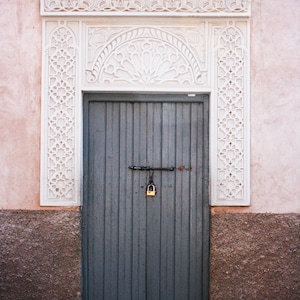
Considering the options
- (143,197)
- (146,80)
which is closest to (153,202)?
(143,197)

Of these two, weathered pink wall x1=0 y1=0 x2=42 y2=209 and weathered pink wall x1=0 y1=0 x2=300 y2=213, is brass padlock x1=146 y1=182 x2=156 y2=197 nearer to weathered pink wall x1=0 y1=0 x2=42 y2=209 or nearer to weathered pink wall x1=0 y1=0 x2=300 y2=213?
weathered pink wall x1=0 y1=0 x2=300 y2=213

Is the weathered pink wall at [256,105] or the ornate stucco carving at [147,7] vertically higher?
the ornate stucco carving at [147,7]

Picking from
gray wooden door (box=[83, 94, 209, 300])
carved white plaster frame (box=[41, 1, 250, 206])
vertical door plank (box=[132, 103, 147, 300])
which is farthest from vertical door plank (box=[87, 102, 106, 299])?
vertical door plank (box=[132, 103, 147, 300])

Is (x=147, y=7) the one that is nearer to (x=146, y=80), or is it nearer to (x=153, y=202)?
(x=146, y=80)

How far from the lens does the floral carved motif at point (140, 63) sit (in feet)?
15.5

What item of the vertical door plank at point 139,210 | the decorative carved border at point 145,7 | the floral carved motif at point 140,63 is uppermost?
the decorative carved border at point 145,7

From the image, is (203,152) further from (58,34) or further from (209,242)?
(58,34)

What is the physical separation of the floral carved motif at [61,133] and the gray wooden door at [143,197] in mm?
178

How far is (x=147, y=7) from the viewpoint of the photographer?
4691 mm

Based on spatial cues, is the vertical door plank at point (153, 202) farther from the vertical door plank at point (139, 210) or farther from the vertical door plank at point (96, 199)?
the vertical door plank at point (96, 199)

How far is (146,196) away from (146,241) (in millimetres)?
452

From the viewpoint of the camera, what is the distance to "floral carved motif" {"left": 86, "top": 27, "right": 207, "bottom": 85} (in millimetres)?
4727

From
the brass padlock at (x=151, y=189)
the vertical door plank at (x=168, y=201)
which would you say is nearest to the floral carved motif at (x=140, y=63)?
the vertical door plank at (x=168, y=201)

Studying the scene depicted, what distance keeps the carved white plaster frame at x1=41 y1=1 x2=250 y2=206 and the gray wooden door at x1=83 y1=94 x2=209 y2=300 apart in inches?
6.5
